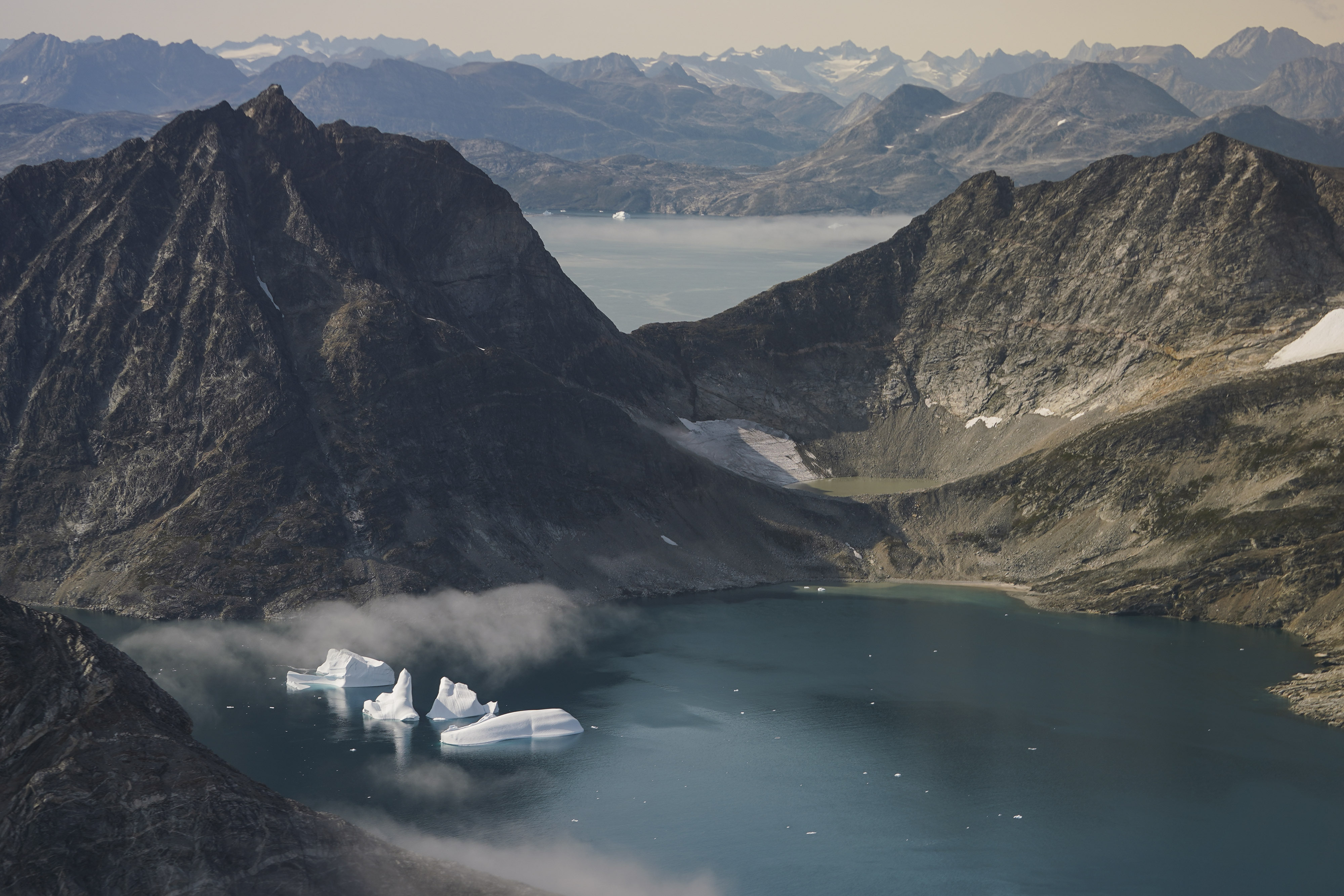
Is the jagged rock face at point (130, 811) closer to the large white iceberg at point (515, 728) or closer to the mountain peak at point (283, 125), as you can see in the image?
the large white iceberg at point (515, 728)

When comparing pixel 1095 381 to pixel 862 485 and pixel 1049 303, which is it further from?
pixel 862 485

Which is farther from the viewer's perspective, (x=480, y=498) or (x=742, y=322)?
(x=742, y=322)

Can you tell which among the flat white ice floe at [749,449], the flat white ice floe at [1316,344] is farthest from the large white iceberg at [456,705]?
the flat white ice floe at [1316,344]

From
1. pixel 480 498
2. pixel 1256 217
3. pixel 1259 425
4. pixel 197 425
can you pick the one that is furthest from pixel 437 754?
pixel 1256 217

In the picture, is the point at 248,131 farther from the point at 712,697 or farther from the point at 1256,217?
the point at 1256,217

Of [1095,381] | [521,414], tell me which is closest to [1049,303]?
[1095,381]

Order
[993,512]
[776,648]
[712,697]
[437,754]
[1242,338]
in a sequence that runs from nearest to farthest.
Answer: [437,754] → [712,697] → [776,648] → [993,512] → [1242,338]
